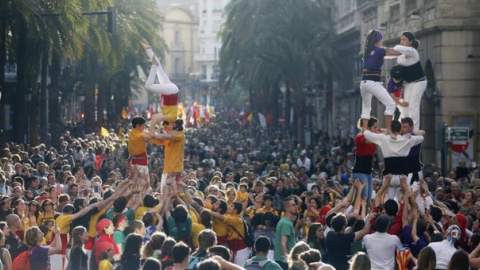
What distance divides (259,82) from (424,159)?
60.6ft

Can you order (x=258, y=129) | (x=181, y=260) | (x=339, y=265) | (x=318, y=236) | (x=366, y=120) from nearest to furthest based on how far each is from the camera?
(x=181, y=260) → (x=339, y=265) → (x=318, y=236) → (x=366, y=120) → (x=258, y=129)

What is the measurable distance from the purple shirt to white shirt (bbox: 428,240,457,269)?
5.15 metres

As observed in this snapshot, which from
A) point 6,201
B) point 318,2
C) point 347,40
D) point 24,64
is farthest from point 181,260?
point 347,40

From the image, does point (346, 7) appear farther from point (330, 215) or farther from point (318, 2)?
point (330, 215)

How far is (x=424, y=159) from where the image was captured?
3966cm

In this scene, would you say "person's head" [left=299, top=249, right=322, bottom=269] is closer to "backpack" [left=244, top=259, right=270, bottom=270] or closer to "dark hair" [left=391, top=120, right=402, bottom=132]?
"backpack" [left=244, top=259, right=270, bottom=270]

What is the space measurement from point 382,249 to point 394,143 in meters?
3.45

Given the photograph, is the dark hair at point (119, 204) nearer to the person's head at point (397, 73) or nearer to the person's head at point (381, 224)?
the person's head at point (381, 224)

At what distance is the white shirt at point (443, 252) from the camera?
12.5 meters

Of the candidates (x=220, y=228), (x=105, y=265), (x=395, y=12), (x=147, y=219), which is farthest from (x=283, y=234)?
(x=395, y=12)

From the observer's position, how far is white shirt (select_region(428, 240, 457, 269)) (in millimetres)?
12500

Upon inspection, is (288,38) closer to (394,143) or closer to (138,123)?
(138,123)

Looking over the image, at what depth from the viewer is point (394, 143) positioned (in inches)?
648

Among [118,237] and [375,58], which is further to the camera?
[375,58]
